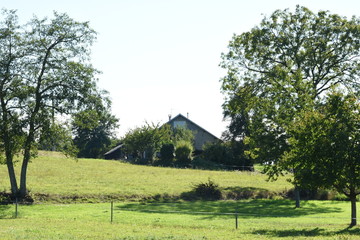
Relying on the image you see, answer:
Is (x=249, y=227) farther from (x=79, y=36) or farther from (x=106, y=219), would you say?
(x=79, y=36)

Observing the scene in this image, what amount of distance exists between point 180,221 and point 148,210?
5.22m

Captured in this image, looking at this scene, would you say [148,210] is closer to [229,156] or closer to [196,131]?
[229,156]

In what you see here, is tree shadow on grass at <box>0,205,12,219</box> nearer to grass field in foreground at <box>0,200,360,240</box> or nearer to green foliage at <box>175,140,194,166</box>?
grass field in foreground at <box>0,200,360,240</box>

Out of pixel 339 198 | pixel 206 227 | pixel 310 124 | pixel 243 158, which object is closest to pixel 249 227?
pixel 206 227

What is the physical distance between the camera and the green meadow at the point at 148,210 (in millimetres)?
24625

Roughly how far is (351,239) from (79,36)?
27771 millimetres

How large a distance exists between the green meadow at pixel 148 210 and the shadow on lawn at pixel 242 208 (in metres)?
0.07

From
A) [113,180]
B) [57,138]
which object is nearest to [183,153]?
[113,180]

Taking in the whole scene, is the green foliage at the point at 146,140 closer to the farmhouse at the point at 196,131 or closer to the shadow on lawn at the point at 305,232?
the farmhouse at the point at 196,131

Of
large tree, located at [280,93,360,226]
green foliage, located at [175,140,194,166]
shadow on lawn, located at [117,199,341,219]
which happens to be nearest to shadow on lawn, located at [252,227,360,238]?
large tree, located at [280,93,360,226]

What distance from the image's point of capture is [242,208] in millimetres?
41219

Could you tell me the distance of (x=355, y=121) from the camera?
1158 inches

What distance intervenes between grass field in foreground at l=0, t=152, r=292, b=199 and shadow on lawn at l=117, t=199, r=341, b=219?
390cm

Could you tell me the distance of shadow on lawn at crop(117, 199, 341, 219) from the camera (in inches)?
1496
